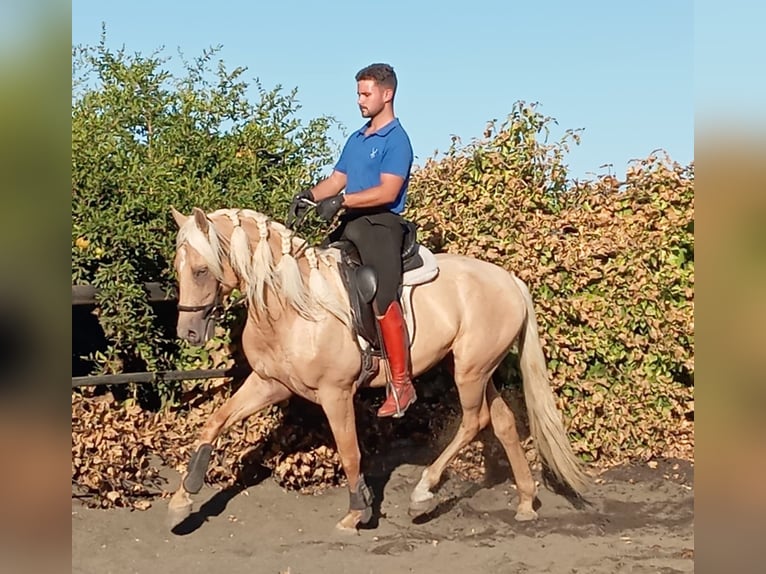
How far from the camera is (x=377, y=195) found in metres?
5.39

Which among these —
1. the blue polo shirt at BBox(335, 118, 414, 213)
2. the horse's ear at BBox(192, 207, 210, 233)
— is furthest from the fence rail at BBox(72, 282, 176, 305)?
the blue polo shirt at BBox(335, 118, 414, 213)

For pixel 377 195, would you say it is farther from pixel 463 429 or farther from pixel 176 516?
pixel 176 516

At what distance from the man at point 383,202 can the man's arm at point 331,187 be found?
14 cm

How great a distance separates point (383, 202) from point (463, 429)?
1.62 metres

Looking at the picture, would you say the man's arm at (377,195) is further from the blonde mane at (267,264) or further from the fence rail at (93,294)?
the fence rail at (93,294)

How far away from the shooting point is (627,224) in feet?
24.1

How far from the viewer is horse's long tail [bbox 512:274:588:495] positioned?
20.5ft

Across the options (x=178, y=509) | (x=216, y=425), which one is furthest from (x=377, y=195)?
(x=178, y=509)

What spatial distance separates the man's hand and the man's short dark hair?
2.47 feet

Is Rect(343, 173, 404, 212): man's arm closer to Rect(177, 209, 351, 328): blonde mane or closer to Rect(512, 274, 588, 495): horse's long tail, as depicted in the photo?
Rect(177, 209, 351, 328): blonde mane

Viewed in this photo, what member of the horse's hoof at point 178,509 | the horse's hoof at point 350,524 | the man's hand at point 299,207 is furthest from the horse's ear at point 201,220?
the horse's hoof at point 350,524

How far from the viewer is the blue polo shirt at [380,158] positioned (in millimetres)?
5465
